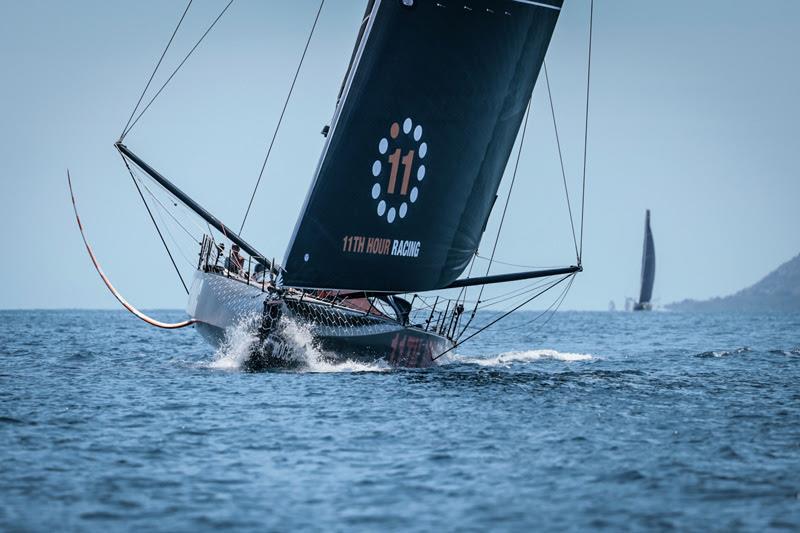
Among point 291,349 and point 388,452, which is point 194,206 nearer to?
point 291,349

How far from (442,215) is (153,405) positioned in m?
8.49

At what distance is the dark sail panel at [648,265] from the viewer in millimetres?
128875

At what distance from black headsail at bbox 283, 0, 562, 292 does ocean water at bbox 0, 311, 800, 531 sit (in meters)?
2.43

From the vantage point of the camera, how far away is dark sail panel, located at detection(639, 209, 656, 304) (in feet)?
423

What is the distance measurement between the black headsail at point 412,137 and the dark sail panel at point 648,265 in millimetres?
108384

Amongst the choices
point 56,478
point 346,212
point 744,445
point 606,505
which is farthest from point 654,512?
point 346,212

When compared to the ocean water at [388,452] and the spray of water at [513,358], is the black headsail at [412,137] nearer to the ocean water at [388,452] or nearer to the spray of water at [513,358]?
the ocean water at [388,452]

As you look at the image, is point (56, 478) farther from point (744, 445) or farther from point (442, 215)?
point (442, 215)

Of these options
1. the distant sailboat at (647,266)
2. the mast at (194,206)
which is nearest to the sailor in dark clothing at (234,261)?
the mast at (194,206)

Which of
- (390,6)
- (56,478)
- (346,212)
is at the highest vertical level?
(390,6)

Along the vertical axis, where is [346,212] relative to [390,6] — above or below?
below

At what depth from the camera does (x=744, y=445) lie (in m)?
13.0

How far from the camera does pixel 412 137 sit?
67.7ft

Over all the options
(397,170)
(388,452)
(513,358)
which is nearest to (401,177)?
(397,170)
